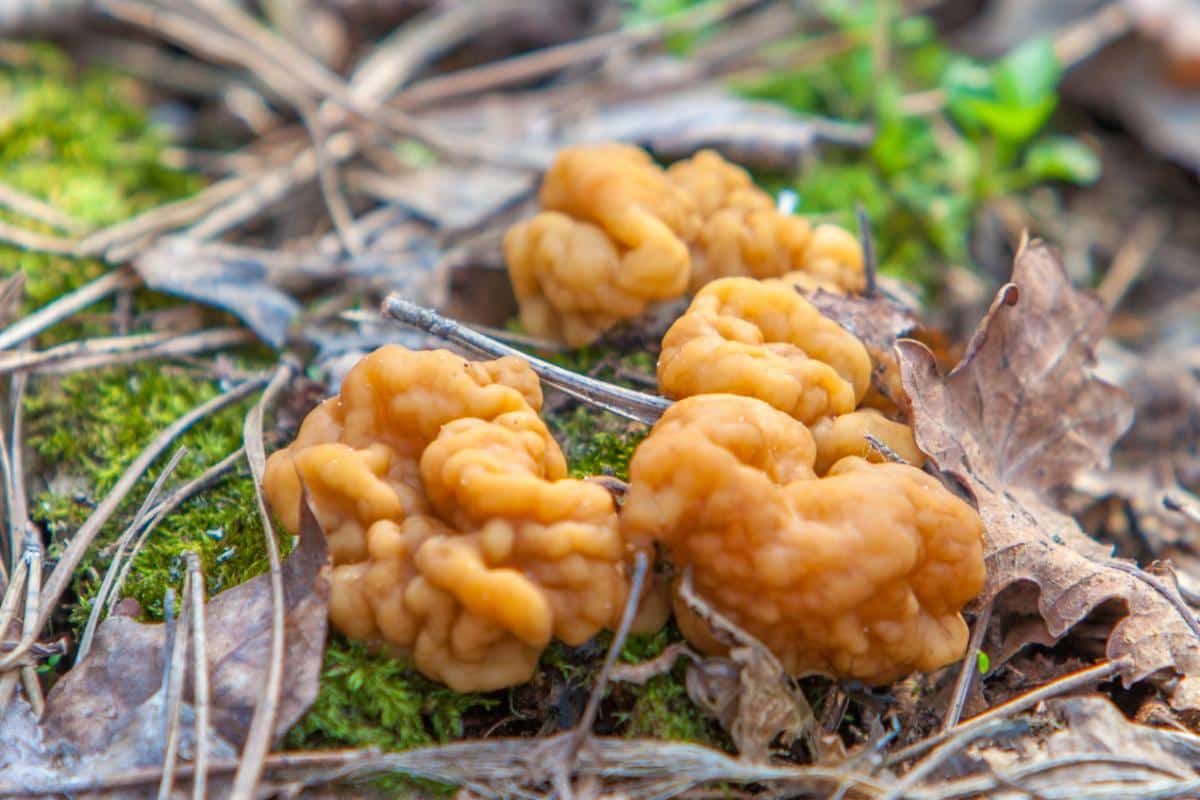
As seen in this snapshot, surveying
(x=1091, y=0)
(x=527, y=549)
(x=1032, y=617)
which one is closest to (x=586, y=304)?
(x=527, y=549)

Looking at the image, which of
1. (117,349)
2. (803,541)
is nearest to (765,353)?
(803,541)

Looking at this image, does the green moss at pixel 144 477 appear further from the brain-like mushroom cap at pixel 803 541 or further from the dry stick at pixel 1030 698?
the dry stick at pixel 1030 698

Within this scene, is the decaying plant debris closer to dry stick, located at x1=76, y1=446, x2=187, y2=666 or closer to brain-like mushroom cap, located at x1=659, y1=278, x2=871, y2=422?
dry stick, located at x1=76, y1=446, x2=187, y2=666

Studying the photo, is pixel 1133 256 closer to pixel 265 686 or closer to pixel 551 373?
pixel 551 373

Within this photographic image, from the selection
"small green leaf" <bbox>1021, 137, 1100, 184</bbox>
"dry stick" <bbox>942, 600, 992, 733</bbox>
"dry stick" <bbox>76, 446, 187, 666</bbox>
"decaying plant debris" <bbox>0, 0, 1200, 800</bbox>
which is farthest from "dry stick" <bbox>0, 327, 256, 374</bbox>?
"small green leaf" <bbox>1021, 137, 1100, 184</bbox>

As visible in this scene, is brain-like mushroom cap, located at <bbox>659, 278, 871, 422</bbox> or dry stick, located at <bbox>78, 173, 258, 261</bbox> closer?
brain-like mushroom cap, located at <bbox>659, 278, 871, 422</bbox>

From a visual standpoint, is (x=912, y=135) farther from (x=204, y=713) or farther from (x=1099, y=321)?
(x=204, y=713)

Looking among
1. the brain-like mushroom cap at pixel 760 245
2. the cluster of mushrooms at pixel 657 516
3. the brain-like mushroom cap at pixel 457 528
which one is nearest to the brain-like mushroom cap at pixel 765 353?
the cluster of mushrooms at pixel 657 516
